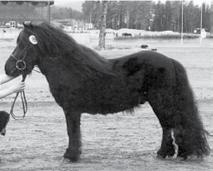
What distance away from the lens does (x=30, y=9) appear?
155 feet

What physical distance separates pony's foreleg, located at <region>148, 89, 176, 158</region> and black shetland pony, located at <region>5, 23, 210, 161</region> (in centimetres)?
1

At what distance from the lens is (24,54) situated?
22.2 feet

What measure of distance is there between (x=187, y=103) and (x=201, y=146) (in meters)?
0.59

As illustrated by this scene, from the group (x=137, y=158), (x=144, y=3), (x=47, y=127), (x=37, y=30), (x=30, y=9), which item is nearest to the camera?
(x=37, y=30)

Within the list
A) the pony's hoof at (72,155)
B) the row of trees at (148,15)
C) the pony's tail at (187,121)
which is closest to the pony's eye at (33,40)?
the pony's hoof at (72,155)

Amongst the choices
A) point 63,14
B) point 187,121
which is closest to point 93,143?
point 187,121

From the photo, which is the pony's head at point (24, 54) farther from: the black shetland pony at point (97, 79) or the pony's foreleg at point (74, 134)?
the pony's foreleg at point (74, 134)

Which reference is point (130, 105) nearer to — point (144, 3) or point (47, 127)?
point (47, 127)

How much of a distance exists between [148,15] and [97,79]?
84.6 m

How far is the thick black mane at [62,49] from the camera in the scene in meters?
6.73

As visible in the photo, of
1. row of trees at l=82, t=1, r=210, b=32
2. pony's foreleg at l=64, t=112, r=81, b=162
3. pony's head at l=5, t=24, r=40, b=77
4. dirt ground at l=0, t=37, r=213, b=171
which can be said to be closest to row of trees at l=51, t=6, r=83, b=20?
row of trees at l=82, t=1, r=210, b=32

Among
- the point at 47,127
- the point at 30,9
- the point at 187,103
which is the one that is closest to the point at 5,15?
the point at 30,9

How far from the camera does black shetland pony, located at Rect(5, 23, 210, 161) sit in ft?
22.2

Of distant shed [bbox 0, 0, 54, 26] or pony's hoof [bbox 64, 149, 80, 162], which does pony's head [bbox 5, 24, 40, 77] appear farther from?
distant shed [bbox 0, 0, 54, 26]
